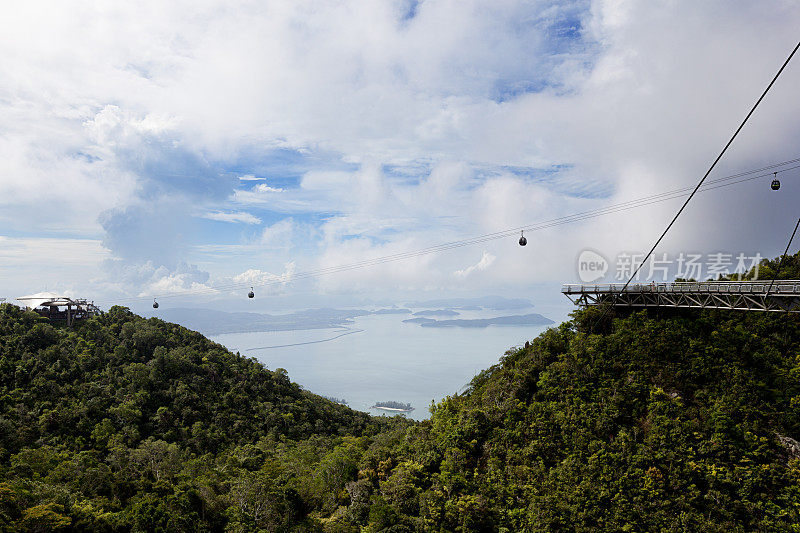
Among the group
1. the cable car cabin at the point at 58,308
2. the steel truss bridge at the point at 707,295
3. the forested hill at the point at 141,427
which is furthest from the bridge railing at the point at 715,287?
the cable car cabin at the point at 58,308

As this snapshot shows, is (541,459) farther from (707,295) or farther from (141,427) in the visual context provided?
(141,427)

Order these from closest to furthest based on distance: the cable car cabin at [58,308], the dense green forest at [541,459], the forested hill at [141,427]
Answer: the dense green forest at [541,459], the forested hill at [141,427], the cable car cabin at [58,308]

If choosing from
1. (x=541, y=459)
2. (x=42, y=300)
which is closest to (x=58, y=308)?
(x=42, y=300)

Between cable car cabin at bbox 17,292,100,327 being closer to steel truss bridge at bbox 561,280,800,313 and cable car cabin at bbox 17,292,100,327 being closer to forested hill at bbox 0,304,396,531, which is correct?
forested hill at bbox 0,304,396,531

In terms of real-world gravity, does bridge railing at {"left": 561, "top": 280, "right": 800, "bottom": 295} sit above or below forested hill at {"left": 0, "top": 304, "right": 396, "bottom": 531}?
above

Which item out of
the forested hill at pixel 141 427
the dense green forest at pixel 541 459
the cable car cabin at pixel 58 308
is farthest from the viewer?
the cable car cabin at pixel 58 308

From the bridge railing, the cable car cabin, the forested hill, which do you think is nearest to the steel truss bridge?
the bridge railing

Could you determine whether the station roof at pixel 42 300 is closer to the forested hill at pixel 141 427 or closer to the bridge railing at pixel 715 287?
the forested hill at pixel 141 427
